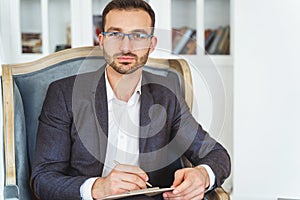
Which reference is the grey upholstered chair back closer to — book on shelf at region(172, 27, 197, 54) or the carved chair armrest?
the carved chair armrest

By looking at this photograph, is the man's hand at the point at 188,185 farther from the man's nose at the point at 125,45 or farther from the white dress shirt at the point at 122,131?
the man's nose at the point at 125,45

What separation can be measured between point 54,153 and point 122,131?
0.71 ft

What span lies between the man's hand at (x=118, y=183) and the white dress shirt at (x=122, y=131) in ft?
0.48

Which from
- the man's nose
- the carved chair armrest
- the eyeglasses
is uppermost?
the eyeglasses

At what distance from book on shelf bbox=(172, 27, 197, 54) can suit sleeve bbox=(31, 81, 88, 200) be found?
47.4 inches

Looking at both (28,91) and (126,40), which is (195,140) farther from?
(28,91)

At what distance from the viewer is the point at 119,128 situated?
161 cm

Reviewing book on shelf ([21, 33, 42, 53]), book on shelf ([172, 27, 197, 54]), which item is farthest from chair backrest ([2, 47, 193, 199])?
book on shelf ([21, 33, 42, 53])

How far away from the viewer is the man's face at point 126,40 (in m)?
1.56

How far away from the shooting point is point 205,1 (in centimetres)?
295
